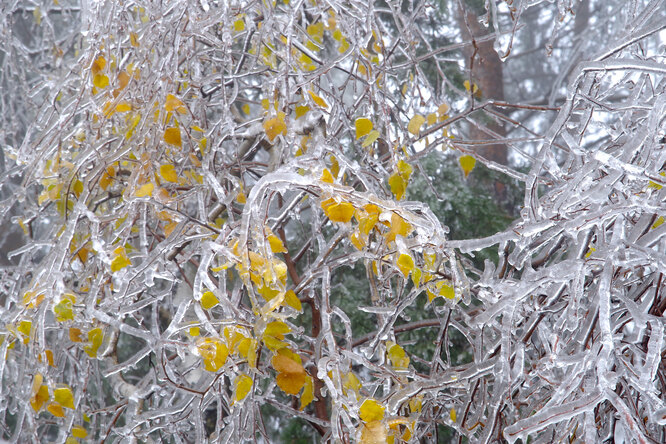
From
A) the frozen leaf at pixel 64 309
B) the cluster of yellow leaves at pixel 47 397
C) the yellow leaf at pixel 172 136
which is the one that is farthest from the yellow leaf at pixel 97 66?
the cluster of yellow leaves at pixel 47 397

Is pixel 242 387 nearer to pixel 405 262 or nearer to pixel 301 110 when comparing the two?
pixel 405 262

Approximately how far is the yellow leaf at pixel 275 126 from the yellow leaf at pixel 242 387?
53cm

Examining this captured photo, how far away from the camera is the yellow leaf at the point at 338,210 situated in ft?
3.11

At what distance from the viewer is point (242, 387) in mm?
1016

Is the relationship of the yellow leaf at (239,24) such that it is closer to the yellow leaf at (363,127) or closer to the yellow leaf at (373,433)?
the yellow leaf at (363,127)

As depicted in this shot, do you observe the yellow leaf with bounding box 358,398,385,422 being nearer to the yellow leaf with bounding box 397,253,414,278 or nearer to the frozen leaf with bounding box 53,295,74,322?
the yellow leaf with bounding box 397,253,414,278

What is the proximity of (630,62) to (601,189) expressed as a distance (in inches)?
8.0

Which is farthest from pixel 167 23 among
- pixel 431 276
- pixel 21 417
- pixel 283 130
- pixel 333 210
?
pixel 21 417

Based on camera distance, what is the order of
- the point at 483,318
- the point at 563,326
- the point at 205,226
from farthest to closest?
the point at 205,226, the point at 563,326, the point at 483,318

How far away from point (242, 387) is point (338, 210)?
0.35 m

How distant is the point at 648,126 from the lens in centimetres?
93

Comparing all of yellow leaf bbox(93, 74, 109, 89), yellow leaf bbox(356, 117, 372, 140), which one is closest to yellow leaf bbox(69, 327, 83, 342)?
yellow leaf bbox(93, 74, 109, 89)

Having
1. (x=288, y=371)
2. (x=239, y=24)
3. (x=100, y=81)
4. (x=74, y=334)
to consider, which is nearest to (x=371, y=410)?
(x=288, y=371)

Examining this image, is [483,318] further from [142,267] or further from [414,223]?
[142,267]
